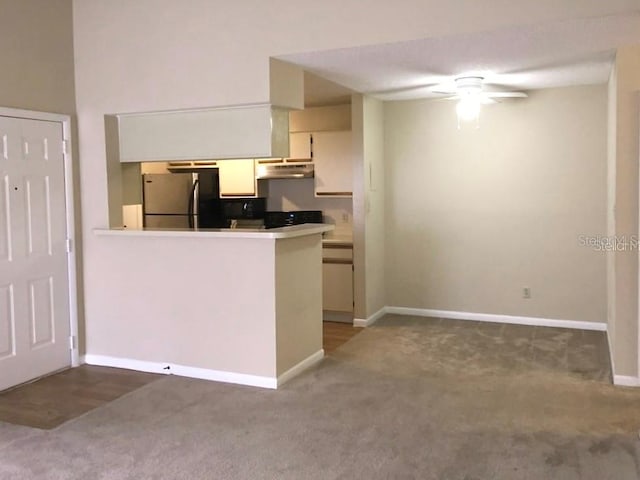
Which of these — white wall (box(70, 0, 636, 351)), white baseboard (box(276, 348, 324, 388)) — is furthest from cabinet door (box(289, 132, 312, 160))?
white baseboard (box(276, 348, 324, 388))

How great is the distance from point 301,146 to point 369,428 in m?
3.71

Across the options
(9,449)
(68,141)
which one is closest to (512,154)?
(68,141)

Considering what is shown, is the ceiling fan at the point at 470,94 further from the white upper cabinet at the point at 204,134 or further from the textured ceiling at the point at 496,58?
the white upper cabinet at the point at 204,134

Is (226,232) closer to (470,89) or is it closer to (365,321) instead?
(365,321)

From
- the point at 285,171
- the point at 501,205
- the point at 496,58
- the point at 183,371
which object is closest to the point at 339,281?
the point at 285,171

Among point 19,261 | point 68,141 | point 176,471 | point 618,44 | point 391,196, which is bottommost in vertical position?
point 176,471

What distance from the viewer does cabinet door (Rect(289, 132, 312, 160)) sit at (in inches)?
258

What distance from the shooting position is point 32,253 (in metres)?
4.57

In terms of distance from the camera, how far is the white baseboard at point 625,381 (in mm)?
4230

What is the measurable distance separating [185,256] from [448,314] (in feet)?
10.2

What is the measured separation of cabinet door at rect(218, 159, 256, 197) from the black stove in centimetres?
35

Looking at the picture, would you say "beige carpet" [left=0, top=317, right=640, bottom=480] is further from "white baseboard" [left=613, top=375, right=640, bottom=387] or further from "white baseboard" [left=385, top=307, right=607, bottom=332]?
"white baseboard" [left=385, top=307, right=607, bottom=332]

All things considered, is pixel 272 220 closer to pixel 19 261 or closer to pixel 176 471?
pixel 19 261

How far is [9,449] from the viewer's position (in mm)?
3350
